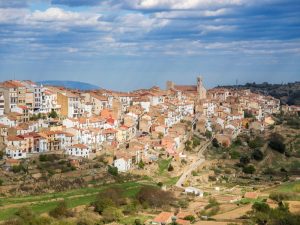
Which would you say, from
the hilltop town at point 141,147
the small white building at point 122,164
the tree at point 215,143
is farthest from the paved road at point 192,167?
the small white building at point 122,164

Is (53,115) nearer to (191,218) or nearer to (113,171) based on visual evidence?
(113,171)

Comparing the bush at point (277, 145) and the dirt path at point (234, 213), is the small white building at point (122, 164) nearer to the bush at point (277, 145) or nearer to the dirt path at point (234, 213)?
the dirt path at point (234, 213)

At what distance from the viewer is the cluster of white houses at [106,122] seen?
4534cm

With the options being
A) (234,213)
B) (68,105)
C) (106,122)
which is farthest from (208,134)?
(234,213)

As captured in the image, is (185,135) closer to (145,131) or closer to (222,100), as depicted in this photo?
(145,131)

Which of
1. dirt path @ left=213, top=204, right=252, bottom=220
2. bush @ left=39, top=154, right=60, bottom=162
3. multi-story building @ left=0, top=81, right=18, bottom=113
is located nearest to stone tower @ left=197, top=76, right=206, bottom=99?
multi-story building @ left=0, top=81, right=18, bottom=113

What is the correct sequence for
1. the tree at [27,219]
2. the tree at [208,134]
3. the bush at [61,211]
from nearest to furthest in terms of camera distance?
the tree at [27,219] → the bush at [61,211] → the tree at [208,134]

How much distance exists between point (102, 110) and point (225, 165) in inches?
543

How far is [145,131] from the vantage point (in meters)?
57.2

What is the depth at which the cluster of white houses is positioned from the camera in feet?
149

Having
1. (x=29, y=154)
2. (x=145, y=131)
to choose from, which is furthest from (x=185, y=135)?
(x=29, y=154)

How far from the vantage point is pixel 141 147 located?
159 ft

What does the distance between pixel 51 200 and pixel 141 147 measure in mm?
13410

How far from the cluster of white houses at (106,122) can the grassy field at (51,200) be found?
5496 millimetres
